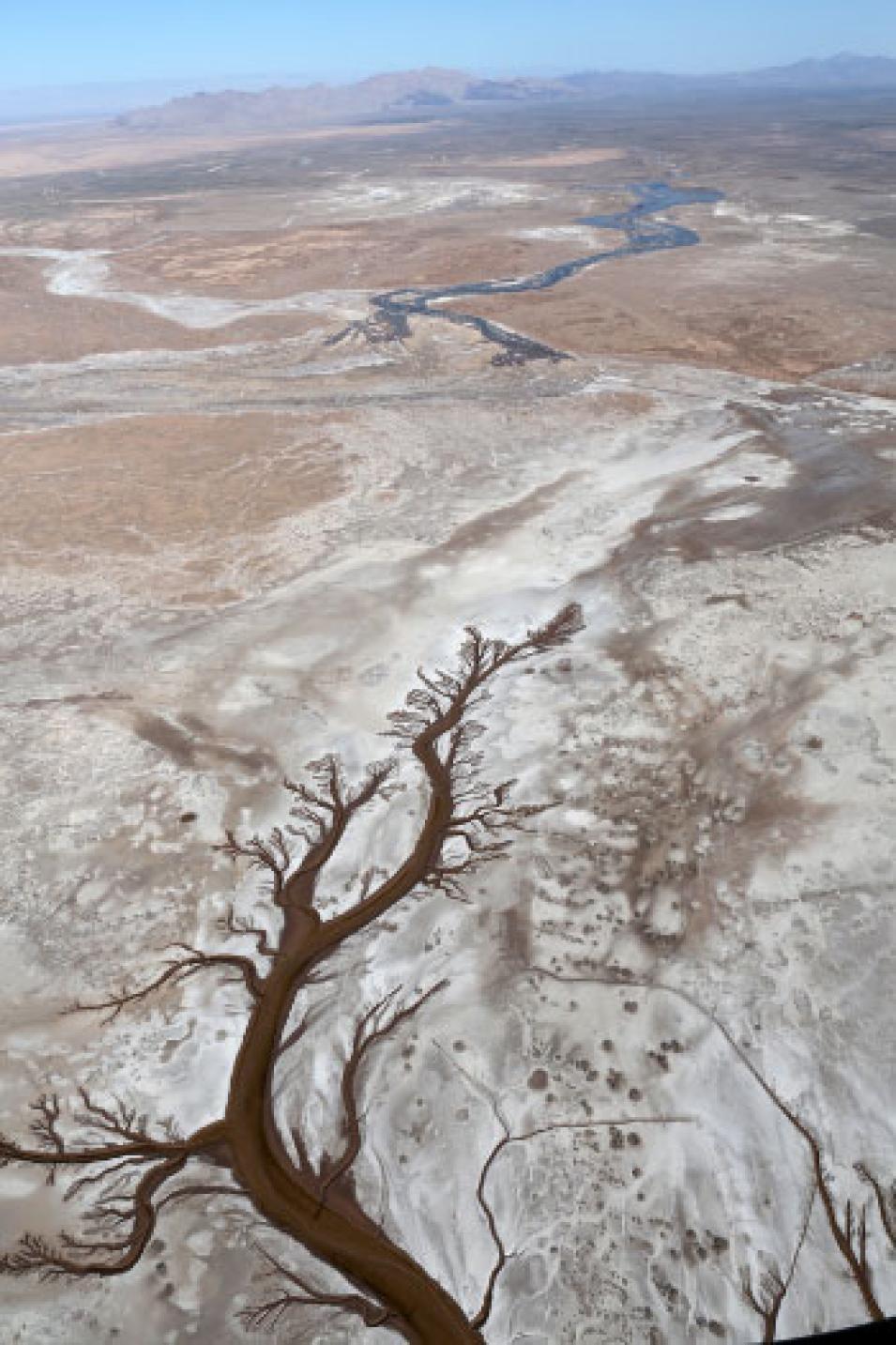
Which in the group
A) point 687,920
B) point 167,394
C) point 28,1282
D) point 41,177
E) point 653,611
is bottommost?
point 28,1282

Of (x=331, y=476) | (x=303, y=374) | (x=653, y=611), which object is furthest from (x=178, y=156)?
(x=653, y=611)

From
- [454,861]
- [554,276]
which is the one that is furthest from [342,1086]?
[554,276]

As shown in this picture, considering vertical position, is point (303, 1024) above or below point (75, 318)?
below

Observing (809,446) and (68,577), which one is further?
(809,446)

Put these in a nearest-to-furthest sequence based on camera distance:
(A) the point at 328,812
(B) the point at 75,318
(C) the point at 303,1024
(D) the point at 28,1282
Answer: (D) the point at 28,1282, (C) the point at 303,1024, (A) the point at 328,812, (B) the point at 75,318

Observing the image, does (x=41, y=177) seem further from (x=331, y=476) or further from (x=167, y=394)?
(x=331, y=476)

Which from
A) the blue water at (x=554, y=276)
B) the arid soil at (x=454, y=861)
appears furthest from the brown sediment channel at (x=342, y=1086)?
the blue water at (x=554, y=276)

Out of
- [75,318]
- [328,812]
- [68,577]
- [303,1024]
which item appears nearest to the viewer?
[303,1024]

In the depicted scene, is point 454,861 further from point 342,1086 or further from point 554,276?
point 554,276
